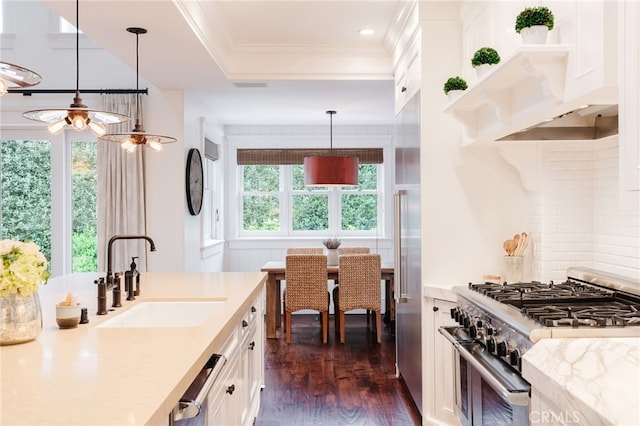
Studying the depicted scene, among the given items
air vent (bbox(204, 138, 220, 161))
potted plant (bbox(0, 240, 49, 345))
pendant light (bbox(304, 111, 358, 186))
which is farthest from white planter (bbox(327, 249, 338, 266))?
potted plant (bbox(0, 240, 49, 345))

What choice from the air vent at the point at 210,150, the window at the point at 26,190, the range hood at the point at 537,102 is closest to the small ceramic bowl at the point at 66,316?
the range hood at the point at 537,102

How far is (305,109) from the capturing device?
5.93 meters

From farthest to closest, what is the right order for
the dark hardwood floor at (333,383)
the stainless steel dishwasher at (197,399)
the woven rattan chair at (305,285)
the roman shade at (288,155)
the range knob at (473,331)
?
the roman shade at (288,155) < the woven rattan chair at (305,285) < the dark hardwood floor at (333,383) < the range knob at (473,331) < the stainless steel dishwasher at (197,399)

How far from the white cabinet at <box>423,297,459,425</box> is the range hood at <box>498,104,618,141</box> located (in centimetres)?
100

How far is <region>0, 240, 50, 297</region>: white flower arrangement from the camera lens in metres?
1.56

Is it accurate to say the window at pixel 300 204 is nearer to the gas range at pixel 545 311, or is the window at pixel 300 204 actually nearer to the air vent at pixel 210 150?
the air vent at pixel 210 150

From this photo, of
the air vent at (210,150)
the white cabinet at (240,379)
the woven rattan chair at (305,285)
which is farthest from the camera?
the air vent at (210,150)

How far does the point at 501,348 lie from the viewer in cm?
198

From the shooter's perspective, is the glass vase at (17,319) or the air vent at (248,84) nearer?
the glass vase at (17,319)

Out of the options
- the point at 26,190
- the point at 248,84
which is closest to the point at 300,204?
the point at 248,84

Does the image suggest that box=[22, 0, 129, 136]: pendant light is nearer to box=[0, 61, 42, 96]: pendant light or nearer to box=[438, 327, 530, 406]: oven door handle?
box=[0, 61, 42, 96]: pendant light

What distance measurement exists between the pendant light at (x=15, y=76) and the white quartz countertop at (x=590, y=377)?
69.0 inches

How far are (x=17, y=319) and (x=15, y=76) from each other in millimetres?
776

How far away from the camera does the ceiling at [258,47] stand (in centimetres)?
303
